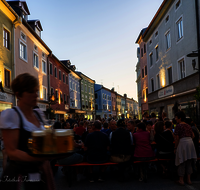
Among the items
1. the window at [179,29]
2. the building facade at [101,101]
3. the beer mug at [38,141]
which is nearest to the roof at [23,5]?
the window at [179,29]

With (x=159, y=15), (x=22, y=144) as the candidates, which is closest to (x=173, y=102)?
(x=159, y=15)

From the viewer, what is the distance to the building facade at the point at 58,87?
29.4 m

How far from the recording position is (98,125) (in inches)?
282

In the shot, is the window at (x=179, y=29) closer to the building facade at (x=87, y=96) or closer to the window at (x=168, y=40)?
the window at (x=168, y=40)

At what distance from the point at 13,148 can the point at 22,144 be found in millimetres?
80

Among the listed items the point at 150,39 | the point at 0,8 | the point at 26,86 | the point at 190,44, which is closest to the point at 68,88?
the point at 150,39

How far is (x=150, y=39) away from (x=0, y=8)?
16.3 m

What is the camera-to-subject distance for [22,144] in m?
1.80

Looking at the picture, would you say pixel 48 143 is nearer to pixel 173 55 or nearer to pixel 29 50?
pixel 173 55

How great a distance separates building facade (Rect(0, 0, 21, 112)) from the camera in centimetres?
1580

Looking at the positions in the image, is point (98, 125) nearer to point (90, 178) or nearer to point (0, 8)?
point (90, 178)

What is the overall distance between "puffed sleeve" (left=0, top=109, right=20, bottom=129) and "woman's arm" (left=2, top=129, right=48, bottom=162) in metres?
0.03

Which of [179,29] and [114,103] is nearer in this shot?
[179,29]

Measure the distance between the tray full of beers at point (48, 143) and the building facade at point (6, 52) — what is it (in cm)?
1453
